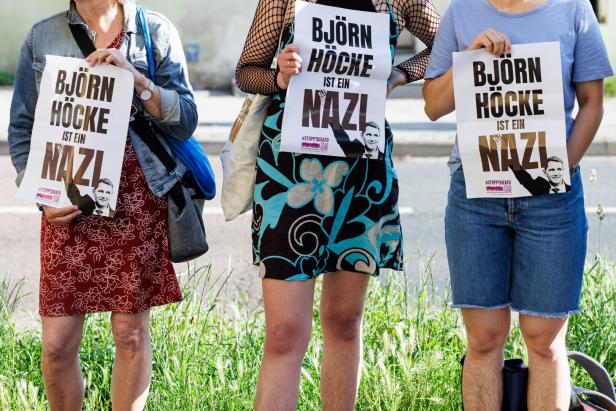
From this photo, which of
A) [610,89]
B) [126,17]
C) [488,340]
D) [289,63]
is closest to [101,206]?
[126,17]

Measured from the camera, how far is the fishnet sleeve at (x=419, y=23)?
11.4ft

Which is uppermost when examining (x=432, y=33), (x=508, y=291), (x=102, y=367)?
(x=432, y=33)

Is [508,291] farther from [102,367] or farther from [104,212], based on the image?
[102,367]

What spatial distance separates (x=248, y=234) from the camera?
7.68m

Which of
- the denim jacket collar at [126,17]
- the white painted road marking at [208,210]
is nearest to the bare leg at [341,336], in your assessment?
the denim jacket collar at [126,17]

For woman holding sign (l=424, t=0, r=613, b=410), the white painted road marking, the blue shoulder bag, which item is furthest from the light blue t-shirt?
the white painted road marking

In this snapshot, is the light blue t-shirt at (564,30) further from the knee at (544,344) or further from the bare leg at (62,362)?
the bare leg at (62,362)

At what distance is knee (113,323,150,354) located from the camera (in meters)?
3.43

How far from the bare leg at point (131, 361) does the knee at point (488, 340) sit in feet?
3.47

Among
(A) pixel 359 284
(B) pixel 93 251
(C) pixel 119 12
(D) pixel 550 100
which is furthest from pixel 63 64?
(D) pixel 550 100

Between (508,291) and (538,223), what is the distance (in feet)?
0.84

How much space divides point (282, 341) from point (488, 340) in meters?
0.63

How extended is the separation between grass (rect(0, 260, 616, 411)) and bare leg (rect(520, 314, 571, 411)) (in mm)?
603

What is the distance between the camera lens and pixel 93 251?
3.40 meters
